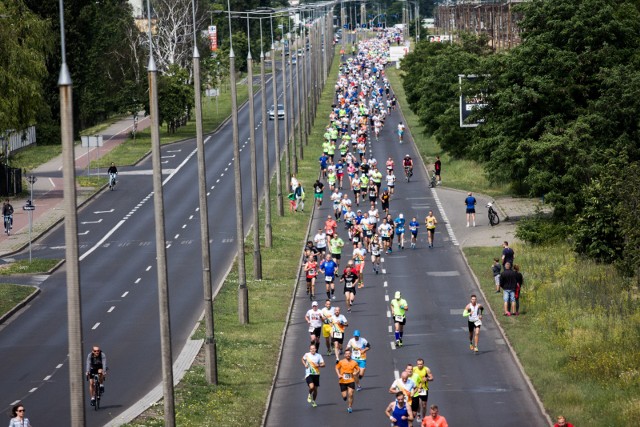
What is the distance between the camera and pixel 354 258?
162 ft

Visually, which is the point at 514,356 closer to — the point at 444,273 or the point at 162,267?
the point at 162,267

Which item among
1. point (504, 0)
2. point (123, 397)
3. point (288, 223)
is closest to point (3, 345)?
point (123, 397)

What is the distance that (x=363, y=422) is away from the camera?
31359mm

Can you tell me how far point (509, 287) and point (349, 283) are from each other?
5349mm

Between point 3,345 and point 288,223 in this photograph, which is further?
point 288,223

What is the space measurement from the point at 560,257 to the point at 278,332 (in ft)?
46.4

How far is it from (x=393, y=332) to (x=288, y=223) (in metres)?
25.1

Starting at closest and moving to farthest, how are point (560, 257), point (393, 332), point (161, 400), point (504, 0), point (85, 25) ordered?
point (161, 400) → point (393, 332) → point (560, 257) → point (85, 25) → point (504, 0)

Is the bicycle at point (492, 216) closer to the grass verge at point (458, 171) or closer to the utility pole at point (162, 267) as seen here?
the grass verge at point (458, 171)

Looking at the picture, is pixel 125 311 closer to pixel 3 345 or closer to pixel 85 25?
pixel 3 345

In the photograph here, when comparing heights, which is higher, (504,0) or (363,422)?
(504,0)

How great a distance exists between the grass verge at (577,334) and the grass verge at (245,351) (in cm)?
680

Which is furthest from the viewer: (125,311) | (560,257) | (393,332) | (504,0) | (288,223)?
(504,0)

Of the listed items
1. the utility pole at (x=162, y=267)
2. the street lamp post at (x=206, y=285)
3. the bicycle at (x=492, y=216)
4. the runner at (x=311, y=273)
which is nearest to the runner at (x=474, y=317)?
the street lamp post at (x=206, y=285)
